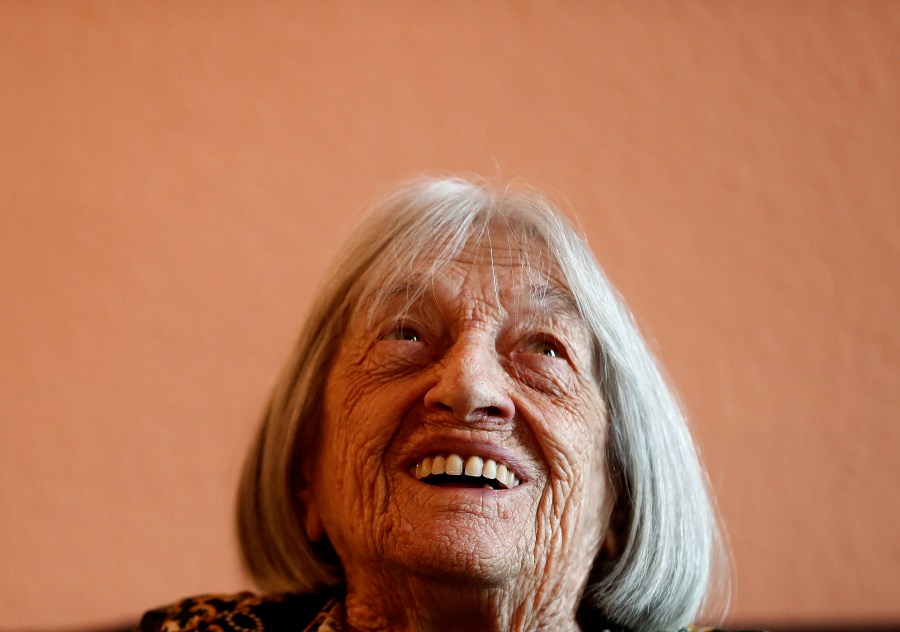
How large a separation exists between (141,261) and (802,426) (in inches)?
53.7

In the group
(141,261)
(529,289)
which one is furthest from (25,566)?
(529,289)

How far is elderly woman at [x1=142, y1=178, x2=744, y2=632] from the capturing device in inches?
50.0

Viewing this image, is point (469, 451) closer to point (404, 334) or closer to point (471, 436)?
point (471, 436)

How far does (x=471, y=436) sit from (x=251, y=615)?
0.47 meters

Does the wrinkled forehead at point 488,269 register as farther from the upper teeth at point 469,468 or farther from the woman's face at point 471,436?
the upper teeth at point 469,468

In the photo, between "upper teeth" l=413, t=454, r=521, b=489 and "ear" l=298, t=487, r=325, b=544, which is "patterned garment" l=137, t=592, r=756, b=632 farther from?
"upper teeth" l=413, t=454, r=521, b=489

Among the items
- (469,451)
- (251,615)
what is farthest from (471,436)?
(251,615)

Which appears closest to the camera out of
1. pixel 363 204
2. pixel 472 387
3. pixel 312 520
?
pixel 472 387

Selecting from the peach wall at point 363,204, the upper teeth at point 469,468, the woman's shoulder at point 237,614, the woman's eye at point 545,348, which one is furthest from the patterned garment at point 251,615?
the peach wall at point 363,204

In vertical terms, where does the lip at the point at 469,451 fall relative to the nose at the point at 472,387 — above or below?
below

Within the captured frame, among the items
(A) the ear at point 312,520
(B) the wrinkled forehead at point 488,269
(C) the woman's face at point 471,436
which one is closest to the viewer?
(C) the woman's face at point 471,436

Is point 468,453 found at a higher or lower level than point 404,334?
lower

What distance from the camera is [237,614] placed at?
1480 mm

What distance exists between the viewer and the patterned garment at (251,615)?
144 centimetres
